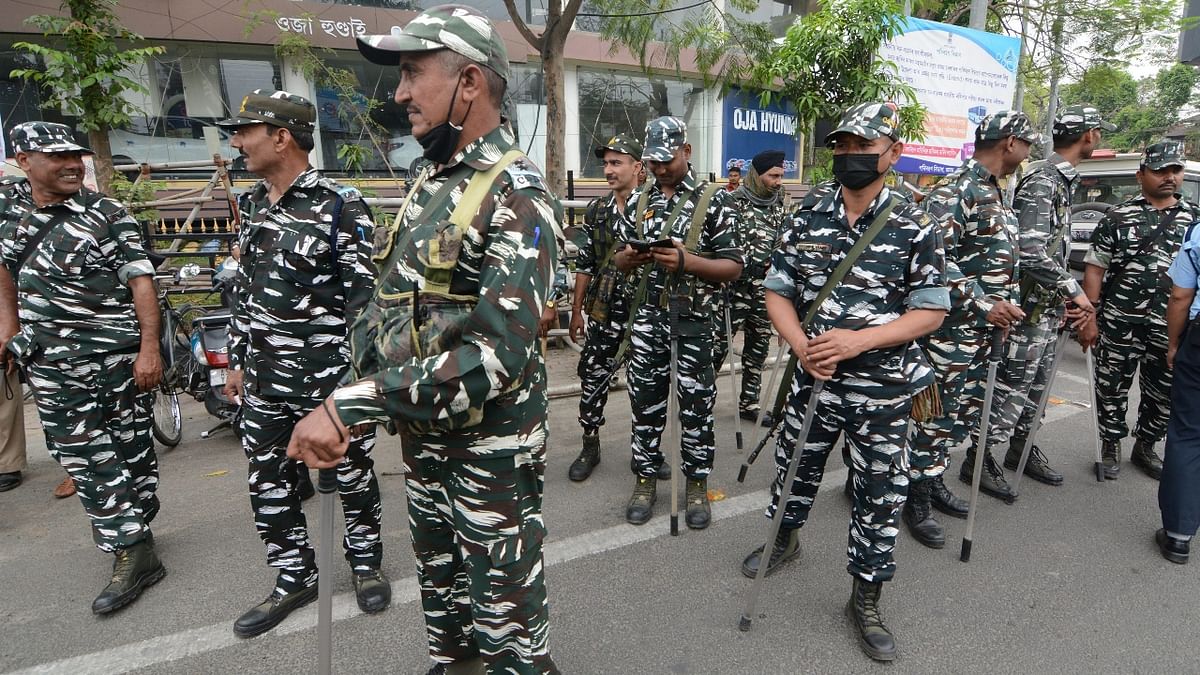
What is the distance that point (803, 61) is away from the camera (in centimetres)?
590

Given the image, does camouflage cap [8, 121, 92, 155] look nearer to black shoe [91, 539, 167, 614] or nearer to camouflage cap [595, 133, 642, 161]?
black shoe [91, 539, 167, 614]

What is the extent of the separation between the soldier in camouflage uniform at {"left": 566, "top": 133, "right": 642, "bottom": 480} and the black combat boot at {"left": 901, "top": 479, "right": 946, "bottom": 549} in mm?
1828

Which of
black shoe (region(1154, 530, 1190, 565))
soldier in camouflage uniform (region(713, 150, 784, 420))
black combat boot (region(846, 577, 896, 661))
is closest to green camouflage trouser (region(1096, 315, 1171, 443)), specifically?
black shoe (region(1154, 530, 1190, 565))

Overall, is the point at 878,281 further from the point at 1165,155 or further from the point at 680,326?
the point at 1165,155

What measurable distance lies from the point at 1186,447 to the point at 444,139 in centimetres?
377

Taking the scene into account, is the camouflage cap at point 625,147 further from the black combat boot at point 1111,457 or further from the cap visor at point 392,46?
the black combat boot at point 1111,457

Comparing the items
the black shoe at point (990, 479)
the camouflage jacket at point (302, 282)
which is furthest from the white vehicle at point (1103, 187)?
the camouflage jacket at point (302, 282)

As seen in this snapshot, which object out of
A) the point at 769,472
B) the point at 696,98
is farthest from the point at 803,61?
the point at 696,98

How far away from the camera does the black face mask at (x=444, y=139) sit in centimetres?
166

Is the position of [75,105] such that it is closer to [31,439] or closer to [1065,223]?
[31,439]

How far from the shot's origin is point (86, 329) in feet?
9.63

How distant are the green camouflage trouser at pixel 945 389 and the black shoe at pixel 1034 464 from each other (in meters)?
0.99

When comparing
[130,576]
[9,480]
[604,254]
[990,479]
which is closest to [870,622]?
[990,479]

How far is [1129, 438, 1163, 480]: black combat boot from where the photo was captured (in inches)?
166
